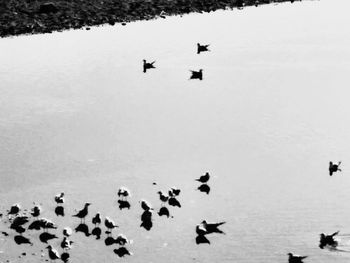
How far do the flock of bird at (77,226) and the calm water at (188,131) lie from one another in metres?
0.20

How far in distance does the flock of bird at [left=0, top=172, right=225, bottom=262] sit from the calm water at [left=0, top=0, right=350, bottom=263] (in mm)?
200

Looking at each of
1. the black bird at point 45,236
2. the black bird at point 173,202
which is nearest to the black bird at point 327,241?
the black bird at point 173,202

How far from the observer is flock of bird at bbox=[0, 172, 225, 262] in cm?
1384

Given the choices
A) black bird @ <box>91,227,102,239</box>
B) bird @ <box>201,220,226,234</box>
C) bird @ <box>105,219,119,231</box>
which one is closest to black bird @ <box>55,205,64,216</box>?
black bird @ <box>91,227,102,239</box>

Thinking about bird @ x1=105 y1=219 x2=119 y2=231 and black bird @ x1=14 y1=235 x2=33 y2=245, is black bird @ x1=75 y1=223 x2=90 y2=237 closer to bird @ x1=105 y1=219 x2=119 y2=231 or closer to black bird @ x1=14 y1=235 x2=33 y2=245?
bird @ x1=105 y1=219 x2=119 y2=231

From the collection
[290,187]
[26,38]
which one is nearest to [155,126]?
[290,187]

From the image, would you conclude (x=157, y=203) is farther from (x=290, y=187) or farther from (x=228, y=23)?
(x=228, y=23)

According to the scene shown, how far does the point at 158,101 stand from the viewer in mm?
23656

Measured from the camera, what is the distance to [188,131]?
20641 millimetres

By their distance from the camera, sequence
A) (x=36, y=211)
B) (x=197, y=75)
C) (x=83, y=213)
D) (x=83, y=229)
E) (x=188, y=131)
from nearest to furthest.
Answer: (x=83, y=229)
(x=83, y=213)
(x=36, y=211)
(x=188, y=131)
(x=197, y=75)

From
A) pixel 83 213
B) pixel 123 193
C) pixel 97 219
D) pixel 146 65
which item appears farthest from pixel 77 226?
pixel 146 65

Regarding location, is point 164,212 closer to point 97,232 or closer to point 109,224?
point 109,224

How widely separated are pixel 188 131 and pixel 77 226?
22.8 feet

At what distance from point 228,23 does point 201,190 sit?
2022cm
